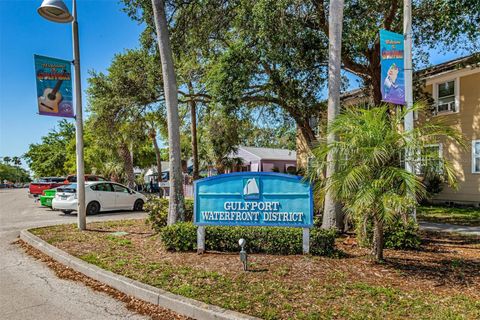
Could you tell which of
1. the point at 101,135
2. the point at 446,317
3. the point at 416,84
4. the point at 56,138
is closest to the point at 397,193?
the point at 446,317

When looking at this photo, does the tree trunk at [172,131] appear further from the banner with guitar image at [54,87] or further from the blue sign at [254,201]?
the banner with guitar image at [54,87]

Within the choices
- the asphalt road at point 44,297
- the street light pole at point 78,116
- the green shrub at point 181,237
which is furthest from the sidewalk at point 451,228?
the street light pole at point 78,116

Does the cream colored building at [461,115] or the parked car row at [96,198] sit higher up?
the cream colored building at [461,115]

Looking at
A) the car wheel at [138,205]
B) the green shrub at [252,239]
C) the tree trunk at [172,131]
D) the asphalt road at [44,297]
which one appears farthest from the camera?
Result: the car wheel at [138,205]

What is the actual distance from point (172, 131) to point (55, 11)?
15.2 feet

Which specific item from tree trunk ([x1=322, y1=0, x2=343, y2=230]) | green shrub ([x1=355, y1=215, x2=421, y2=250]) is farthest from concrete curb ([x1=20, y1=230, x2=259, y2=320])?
tree trunk ([x1=322, y1=0, x2=343, y2=230])

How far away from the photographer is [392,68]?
865 cm

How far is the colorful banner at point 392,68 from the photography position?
848cm

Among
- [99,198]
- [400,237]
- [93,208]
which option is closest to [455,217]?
[400,237]

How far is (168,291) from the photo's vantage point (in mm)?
4797

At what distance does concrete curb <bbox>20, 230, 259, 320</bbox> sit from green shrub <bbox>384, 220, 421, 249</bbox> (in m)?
4.60

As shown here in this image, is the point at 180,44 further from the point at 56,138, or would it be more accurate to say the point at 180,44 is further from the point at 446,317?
the point at 56,138

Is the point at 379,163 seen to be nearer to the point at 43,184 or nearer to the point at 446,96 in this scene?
the point at 446,96

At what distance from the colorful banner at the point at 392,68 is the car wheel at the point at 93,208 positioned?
42.2 ft
